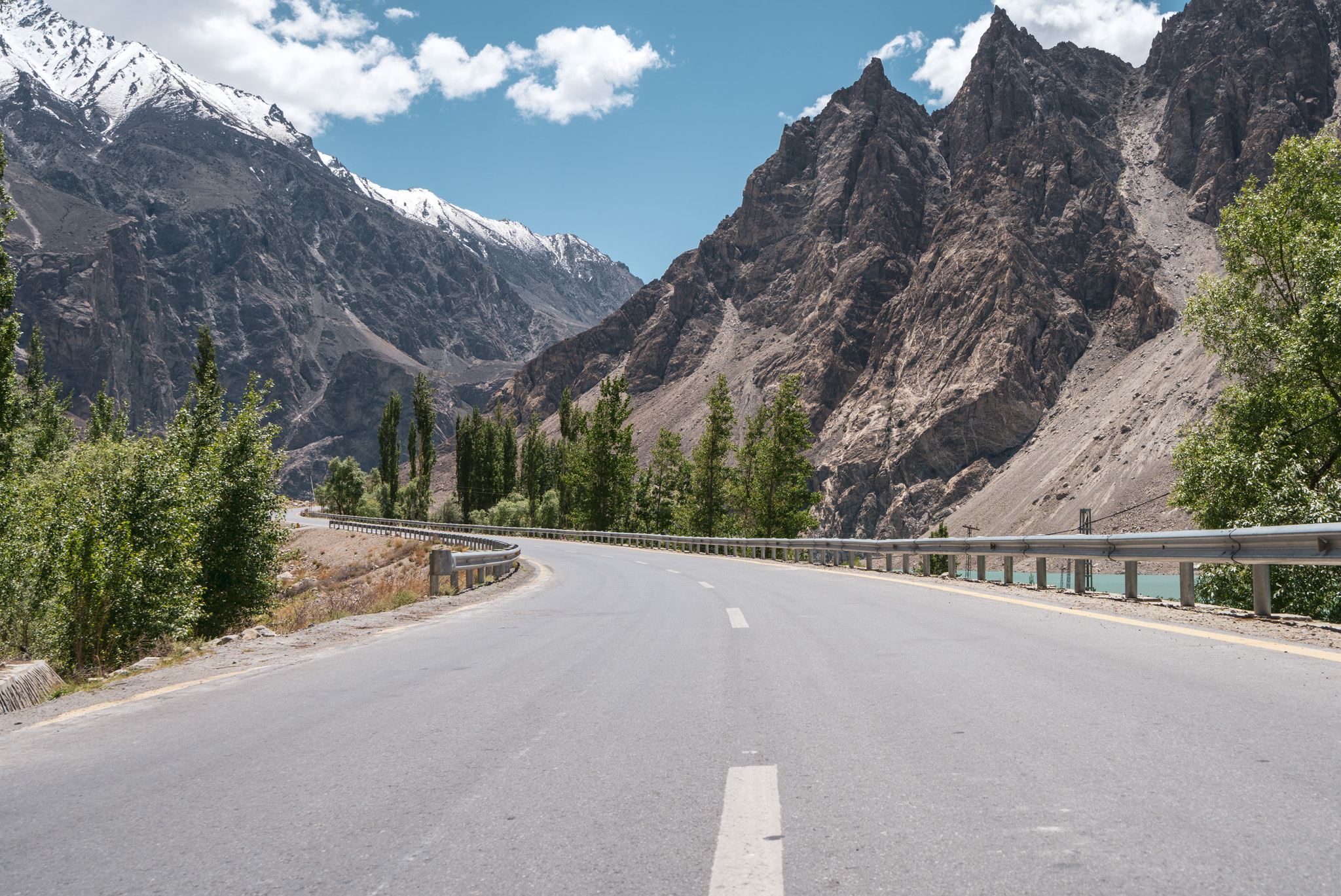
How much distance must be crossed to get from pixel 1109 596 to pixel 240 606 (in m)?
15.7

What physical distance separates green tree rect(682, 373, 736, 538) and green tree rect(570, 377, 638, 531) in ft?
26.1

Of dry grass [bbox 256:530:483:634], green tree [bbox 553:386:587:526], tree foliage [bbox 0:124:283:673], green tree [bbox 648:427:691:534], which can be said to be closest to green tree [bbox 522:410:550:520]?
green tree [bbox 553:386:587:526]

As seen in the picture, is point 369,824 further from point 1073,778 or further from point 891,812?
point 1073,778

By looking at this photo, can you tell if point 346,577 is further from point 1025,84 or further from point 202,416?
point 1025,84

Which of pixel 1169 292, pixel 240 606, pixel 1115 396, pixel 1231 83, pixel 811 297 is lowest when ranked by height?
pixel 240 606

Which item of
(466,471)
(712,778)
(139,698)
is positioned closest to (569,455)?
(466,471)

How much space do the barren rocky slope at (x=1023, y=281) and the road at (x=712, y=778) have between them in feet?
289

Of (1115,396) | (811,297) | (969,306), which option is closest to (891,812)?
(1115,396)

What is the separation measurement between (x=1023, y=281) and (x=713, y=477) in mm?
92671

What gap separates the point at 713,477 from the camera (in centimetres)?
6153

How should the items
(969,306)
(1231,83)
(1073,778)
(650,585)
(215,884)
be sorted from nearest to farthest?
(215,884) < (1073,778) < (650,585) < (969,306) < (1231,83)

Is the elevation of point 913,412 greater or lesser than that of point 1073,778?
greater

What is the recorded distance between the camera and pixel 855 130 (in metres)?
196

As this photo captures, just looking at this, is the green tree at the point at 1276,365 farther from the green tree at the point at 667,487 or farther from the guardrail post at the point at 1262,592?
the green tree at the point at 667,487
